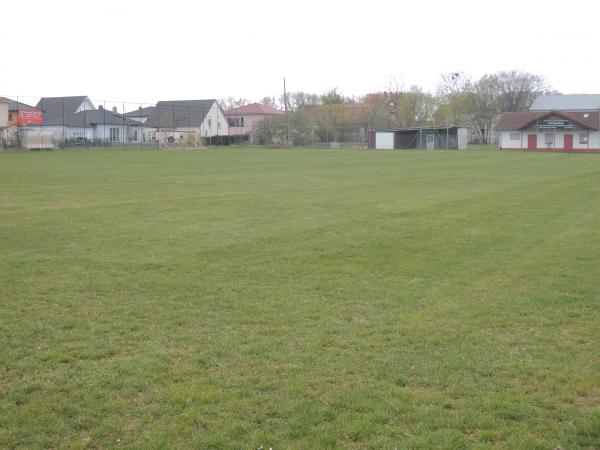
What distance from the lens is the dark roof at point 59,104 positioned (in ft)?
268

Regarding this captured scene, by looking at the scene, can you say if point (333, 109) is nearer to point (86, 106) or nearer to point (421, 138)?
point (421, 138)

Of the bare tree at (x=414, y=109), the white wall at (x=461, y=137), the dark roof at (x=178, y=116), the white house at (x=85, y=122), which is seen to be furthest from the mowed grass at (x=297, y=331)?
the bare tree at (x=414, y=109)

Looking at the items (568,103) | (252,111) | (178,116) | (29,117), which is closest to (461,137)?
(568,103)

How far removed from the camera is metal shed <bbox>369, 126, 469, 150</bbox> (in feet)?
269

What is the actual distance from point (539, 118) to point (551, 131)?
2.19 meters

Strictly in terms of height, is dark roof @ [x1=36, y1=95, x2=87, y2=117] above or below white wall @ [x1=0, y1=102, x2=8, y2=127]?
A: above

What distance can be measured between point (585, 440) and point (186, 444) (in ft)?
9.40

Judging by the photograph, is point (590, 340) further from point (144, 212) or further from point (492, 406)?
point (144, 212)

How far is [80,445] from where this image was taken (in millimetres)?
4551

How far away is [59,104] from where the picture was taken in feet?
274

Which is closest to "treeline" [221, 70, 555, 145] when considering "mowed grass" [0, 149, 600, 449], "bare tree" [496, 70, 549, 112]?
"bare tree" [496, 70, 549, 112]

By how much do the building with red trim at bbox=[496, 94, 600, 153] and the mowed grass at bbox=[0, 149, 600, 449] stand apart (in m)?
69.4

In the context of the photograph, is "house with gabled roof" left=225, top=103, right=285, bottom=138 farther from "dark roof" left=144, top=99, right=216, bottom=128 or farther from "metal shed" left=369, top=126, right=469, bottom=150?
"metal shed" left=369, top=126, right=469, bottom=150

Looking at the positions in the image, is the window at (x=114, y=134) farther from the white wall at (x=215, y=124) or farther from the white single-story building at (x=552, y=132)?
the white single-story building at (x=552, y=132)
